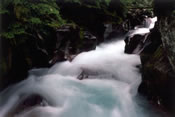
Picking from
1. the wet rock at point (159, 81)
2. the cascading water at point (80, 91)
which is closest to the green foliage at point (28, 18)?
the cascading water at point (80, 91)

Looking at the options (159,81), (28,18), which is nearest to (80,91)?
(159,81)

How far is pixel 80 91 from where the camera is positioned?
5.80 meters

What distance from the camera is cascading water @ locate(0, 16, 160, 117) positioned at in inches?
185

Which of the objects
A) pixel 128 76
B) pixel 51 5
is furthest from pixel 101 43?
pixel 128 76

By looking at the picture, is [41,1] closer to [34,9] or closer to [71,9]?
[34,9]

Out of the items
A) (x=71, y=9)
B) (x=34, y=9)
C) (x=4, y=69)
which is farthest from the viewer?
(x=71, y=9)

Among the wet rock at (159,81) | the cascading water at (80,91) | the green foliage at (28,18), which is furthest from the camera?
the green foliage at (28,18)

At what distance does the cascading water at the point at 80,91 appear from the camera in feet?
15.4

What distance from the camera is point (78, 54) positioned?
8.65m

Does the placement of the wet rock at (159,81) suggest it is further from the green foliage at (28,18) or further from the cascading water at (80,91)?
the green foliage at (28,18)

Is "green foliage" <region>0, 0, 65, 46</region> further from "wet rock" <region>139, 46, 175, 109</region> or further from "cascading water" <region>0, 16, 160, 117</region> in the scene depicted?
"wet rock" <region>139, 46, 175, 109</region>

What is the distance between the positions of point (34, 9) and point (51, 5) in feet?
4.75

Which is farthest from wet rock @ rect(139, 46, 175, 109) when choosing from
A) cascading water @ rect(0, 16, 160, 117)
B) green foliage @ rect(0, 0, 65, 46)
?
green foliage @ rect(0, 0, 65, 46)

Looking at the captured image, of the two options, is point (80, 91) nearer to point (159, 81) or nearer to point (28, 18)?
point (159, 81)
